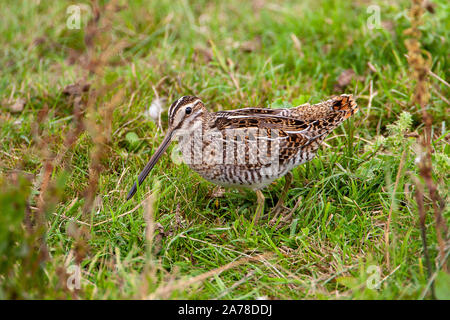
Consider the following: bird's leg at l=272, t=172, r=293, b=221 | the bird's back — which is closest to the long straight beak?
the bird's back

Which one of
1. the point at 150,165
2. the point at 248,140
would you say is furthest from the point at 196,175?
the point at 248,140

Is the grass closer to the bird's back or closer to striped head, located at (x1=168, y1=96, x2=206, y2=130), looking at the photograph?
the bird's back

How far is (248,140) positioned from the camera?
4.01m

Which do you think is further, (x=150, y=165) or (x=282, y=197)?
(x=282, y=197)

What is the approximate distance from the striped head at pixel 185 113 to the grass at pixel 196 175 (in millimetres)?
415

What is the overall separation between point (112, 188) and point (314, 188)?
158cm

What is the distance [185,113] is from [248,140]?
1.72ft

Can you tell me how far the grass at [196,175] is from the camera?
3156 millimetres

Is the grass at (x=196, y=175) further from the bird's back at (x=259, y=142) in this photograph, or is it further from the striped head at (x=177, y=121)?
the bird's back at (x=259, y=142)

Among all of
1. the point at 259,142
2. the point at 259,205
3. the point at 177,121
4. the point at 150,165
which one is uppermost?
the point at 177,121

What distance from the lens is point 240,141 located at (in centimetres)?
402

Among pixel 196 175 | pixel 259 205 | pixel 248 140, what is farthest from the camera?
pixel 196 175

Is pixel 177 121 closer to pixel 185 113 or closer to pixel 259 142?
pixel 185 113
